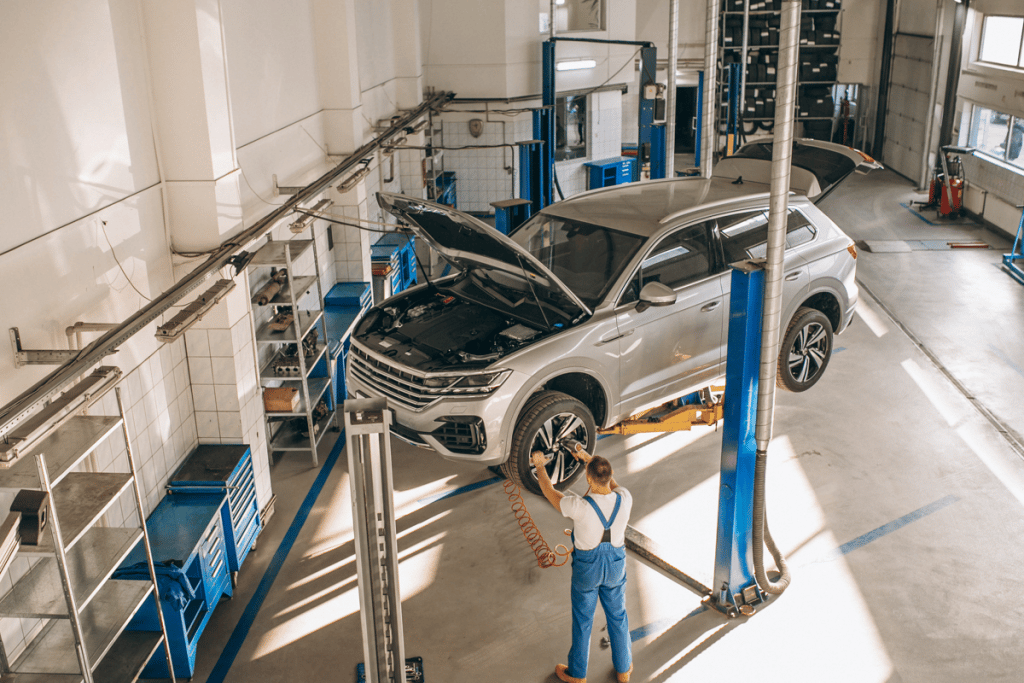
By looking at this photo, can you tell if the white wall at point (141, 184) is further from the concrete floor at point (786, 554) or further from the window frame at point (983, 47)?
the window frame at point (983, 47)

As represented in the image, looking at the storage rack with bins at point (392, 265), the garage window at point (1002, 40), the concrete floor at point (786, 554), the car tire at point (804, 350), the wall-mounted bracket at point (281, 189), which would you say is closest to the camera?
the concrete floor at point (786, 554)

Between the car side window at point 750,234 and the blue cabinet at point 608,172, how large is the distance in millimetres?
7888

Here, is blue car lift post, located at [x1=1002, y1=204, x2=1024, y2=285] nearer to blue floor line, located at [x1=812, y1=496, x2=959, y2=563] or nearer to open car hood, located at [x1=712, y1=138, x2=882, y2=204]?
open car hood, located at [x1=712, y1=138, x2=882, y2=204]

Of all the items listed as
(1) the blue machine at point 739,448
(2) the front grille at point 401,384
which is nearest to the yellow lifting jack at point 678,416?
(2) the front grille at point 401,384

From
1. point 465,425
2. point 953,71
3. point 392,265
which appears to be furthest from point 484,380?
point 953,71

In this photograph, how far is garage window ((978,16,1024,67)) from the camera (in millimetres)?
12654

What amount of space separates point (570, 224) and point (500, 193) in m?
7.13

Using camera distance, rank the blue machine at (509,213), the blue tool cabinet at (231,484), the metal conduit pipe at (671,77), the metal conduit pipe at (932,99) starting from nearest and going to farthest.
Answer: the blue tool cabinet at (231,484)
the metal conduit pipe at (671,77)
the blue machine at (509,213)
the metal conduit pipe at (932,99)

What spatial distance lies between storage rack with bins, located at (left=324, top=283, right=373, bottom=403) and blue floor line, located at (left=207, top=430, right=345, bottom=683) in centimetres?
80

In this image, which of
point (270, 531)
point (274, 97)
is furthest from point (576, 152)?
point (270, 531)

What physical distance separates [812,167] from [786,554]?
3598mm

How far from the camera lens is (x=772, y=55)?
58.0 feet

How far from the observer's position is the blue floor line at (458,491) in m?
6.15

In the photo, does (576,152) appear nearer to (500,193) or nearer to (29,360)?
(500,193)
